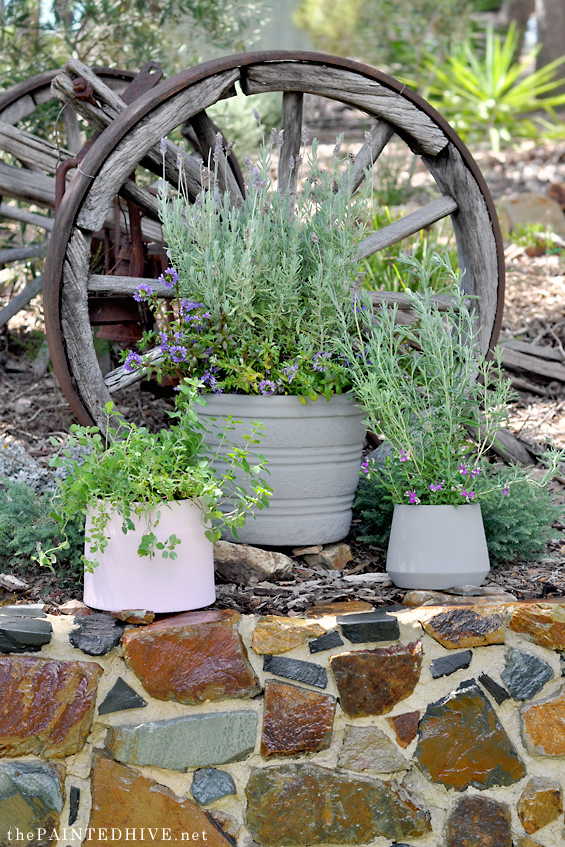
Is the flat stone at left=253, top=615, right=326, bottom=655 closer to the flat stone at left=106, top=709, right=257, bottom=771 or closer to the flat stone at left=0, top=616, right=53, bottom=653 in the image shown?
the flat stone at left=106, top=709, right=257, bottom=771

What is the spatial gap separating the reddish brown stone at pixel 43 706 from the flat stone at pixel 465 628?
32.9 inches

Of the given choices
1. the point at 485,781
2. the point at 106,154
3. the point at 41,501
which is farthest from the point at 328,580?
the point at 106,154

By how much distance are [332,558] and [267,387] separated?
543mm

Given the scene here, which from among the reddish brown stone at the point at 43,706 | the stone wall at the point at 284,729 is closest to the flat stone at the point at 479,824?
the stone wall at the point at 284,729

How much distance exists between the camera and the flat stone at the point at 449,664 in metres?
2.04

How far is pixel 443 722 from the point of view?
79.7 inches

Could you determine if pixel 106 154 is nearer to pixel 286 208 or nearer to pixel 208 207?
pixel 208 207

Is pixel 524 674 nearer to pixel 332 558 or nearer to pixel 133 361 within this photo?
pixel 332 558

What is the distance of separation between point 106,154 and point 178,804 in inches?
68.4

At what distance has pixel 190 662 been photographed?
6.41ft

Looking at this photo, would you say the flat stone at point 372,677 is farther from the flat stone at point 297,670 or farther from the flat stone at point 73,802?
the flat stone at point 73,802

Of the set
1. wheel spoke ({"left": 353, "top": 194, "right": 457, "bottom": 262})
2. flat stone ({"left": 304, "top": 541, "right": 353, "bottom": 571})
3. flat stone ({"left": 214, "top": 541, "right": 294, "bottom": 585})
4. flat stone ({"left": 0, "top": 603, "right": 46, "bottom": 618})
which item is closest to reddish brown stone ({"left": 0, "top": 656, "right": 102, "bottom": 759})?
flat stone ({"left": 0, "top": 603, "right": 46, "bottom": 618})

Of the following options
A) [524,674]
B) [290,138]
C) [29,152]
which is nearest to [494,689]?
[524,674]

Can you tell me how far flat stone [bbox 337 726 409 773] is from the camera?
6.51 feet
